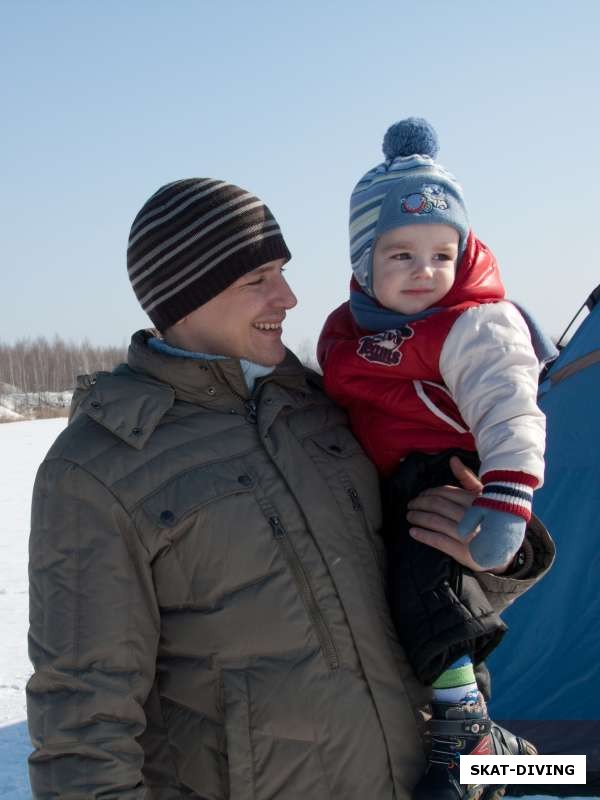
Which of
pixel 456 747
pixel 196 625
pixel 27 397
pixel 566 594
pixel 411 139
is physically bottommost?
pixel 27 397

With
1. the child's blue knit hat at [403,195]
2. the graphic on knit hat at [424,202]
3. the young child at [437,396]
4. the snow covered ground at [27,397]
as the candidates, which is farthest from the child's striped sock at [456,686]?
the snow covered ground at [27,397]

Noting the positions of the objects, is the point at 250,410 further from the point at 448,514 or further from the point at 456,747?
the point at 456,747

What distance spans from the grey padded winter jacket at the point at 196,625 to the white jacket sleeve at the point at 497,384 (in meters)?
0.37

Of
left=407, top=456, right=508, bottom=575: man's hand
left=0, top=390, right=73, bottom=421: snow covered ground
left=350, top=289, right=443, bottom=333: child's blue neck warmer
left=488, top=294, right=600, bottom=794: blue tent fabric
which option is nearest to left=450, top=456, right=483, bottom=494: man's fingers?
left=407, top=456, right=508, bottom=575: man's hand

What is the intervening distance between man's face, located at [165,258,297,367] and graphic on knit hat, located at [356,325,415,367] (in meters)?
0.21

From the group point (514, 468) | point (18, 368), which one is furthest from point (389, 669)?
point (18, 368)

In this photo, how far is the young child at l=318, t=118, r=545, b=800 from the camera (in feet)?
5.69

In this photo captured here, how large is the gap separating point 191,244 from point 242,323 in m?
0.21

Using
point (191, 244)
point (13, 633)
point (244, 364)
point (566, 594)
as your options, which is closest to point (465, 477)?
point (244, 364)

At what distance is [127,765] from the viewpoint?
4.99 feet

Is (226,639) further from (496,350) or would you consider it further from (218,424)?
(496,350)

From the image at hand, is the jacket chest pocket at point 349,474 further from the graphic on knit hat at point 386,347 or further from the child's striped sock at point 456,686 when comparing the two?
the child's striped sock at point 456,686

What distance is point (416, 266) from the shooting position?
2.01 metres

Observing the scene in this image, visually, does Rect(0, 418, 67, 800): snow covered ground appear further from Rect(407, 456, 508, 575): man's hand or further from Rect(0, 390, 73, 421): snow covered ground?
Rect(0, 390, 73, 421): snow covered ground
